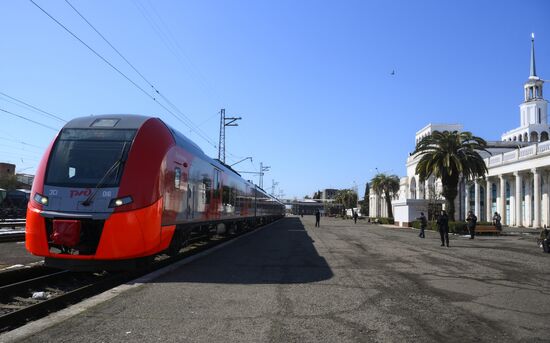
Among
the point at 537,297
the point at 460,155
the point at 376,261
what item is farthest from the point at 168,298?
the point at 460,155

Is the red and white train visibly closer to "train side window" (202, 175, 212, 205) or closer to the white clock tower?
"train side window" (202, 175, 212, 205)

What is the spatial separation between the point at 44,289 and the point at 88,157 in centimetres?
269

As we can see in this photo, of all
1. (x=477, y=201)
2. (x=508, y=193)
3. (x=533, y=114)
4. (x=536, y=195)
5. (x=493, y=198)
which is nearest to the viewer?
(x=536, y=195)

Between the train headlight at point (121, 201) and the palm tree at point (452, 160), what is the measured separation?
3159cm

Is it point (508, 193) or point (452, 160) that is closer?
point (452, 160)

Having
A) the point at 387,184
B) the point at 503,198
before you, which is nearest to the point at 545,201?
the point at 503,198

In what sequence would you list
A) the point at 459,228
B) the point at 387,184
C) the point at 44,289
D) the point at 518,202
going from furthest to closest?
the point at 387,184 < the point at 518,202 < the point at 459,228 < the point at 44,289

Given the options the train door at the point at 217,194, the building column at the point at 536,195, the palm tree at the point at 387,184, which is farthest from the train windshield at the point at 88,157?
the palm tree at the point at 387,184

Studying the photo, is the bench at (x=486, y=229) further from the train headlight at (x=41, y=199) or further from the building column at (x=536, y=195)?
the train headlight at (x=41, y=199)

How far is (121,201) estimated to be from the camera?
988 centimetres

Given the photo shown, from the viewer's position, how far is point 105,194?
32.4 ft

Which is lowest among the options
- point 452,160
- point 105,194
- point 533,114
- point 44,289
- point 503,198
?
point 44,289

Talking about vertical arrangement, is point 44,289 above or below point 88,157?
below

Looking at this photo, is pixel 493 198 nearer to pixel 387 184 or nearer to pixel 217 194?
pixel 387 184
